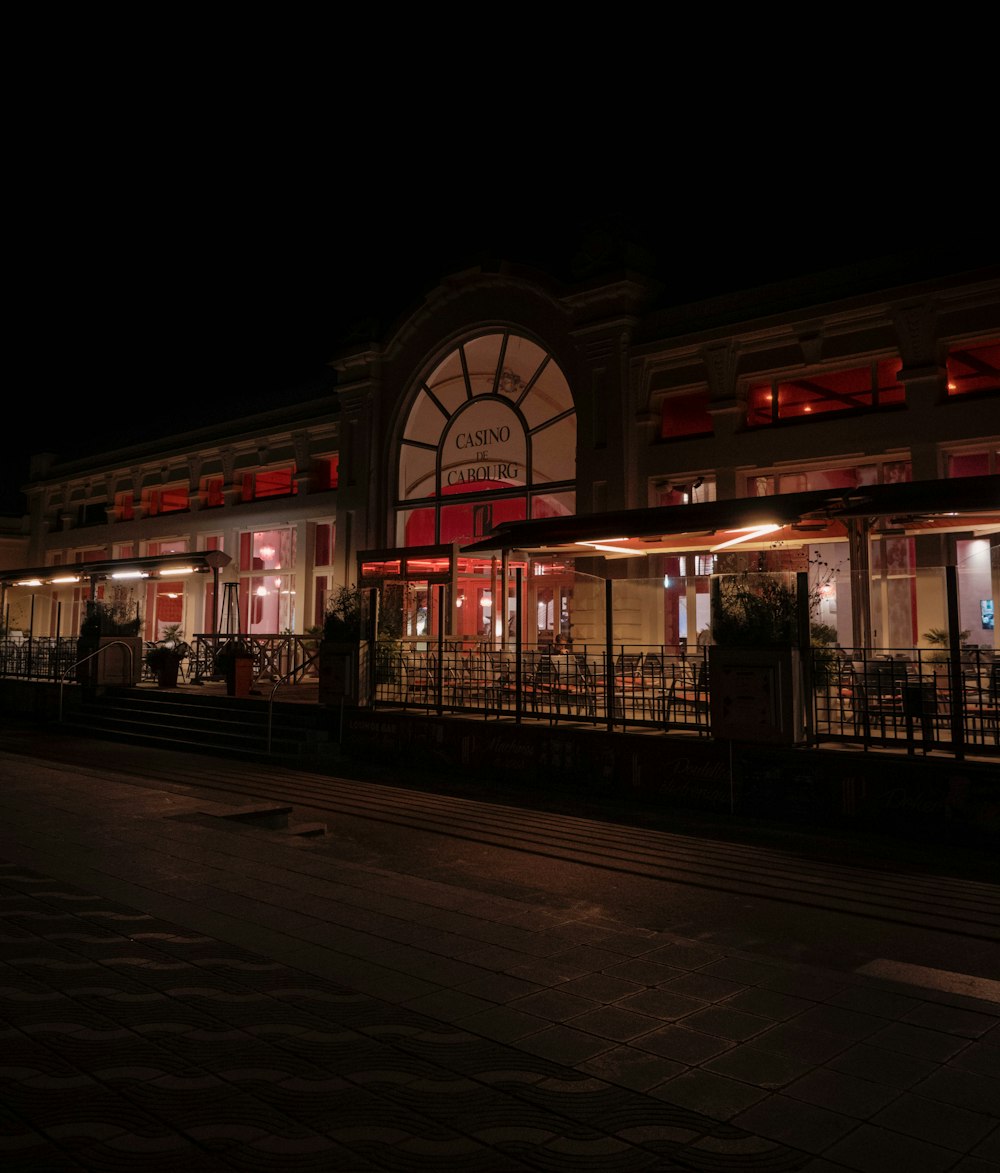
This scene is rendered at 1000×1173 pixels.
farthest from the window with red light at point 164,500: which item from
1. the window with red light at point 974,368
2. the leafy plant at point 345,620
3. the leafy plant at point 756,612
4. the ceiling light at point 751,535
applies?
the leafy plant at point 756,612

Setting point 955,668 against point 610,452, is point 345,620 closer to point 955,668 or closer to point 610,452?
point 610,452

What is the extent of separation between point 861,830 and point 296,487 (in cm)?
2104

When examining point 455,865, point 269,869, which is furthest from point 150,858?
point 455,865

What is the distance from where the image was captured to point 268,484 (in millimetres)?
28141

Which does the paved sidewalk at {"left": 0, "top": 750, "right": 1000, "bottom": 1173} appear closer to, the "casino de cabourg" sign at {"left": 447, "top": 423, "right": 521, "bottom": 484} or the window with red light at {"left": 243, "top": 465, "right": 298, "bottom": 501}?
the "casino de cabourg" sign at {"left": 447, "top": 423, "right": 521, "bottom": 484}

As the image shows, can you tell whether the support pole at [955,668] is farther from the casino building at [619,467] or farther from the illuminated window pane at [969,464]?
the illuminated window pane at [969,464]

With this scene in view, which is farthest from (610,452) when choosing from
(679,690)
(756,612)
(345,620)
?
(756,612)

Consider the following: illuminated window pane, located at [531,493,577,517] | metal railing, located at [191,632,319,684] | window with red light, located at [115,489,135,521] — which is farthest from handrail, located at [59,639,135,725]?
window with red light, located at [115,489,135,521]

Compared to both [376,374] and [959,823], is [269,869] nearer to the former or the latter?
[959,823]

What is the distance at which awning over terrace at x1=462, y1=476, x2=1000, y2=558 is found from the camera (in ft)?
33.3

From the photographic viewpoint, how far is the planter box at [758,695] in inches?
384

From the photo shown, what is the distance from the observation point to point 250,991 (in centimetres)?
457

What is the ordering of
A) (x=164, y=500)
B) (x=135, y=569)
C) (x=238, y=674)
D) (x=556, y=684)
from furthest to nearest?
(x=164, y=500)
(x=135, y=569)
(x=238, y=674)
(x=556, y=684)

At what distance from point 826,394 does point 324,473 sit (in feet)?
46.8
